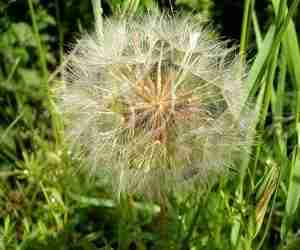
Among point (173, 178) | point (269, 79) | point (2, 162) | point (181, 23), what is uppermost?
point (181, 23)

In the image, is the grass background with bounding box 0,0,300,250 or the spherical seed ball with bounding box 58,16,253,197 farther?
the grass background with bounding box 0,0,300,250

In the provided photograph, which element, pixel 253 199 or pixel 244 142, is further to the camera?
pixel 253 199

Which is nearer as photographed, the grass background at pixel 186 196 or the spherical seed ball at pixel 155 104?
the spherical seed ball at pixel 155 104

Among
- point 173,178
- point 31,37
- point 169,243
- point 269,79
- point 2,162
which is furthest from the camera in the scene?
point 31,37

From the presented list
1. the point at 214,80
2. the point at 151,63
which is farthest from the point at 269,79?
the point at 151,63

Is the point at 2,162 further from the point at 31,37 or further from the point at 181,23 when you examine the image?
the point at 181,23

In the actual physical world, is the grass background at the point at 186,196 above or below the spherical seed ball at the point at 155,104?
below

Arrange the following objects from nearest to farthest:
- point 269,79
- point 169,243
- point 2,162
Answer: point 269,79 → point 169,243 → point 2,162

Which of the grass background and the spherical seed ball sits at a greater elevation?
the spherical seed ball
